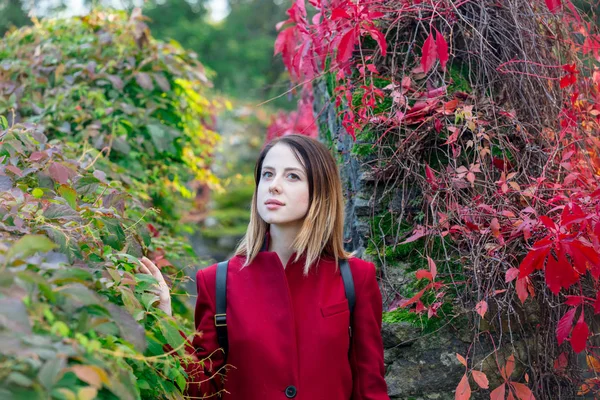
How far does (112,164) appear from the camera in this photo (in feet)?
9.25

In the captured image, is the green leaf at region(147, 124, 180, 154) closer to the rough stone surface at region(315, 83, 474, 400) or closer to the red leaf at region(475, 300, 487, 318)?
the rough stone surface at region(315, 83, 474, 400)

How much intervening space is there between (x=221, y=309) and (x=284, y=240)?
0.30 metres

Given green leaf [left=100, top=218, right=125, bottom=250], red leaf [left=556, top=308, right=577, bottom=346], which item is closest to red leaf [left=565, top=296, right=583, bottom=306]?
red leaf [left=556, top=308, right=577, bottom=346]

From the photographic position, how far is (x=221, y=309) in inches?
77.3

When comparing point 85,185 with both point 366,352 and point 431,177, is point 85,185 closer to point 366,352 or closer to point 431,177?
point 366,352

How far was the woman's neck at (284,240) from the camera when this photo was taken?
2.07 m

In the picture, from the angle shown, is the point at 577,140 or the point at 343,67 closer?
the point at 577,140

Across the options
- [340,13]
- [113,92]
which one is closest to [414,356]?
[340,13]

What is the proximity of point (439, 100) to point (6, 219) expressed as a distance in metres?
1.43

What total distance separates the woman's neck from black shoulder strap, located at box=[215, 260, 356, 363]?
0.17m

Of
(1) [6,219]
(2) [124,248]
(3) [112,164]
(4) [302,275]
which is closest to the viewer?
(1) [6,219]

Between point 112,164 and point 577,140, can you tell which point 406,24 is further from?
point 112,164

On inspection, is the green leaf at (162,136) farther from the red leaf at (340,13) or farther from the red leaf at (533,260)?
the red leaf at (533,260)


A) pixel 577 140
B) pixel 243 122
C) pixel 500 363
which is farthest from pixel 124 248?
pixel 243 122
